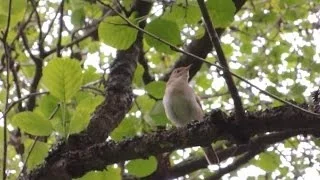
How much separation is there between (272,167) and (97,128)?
0.99m

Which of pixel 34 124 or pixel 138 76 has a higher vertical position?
pixel 138 76

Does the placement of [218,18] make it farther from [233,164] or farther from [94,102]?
[233,164]

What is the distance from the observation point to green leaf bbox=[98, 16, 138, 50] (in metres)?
1.92

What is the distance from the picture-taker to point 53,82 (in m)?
1.70

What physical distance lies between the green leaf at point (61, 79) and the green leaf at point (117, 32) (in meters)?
0.27

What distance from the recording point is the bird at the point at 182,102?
13.9 ft

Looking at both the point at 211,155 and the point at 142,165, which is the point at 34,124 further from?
the point at 211,155

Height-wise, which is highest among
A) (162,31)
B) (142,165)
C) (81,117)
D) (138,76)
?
(138,76)

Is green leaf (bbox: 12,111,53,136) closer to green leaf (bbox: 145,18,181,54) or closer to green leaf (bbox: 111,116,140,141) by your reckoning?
green leaf (bbox: 145,18,181,54)

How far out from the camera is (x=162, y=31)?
1869 millimetres

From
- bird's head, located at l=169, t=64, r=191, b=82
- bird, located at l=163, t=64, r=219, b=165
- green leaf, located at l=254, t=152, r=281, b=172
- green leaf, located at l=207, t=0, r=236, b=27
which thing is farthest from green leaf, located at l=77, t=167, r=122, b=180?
bird's head, located at l=169, t=64, r=191, b=82

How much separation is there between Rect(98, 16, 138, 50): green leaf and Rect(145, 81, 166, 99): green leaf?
0.58 metres

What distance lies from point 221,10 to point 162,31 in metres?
0.21

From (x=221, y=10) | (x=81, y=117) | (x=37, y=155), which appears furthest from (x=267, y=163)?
(x=81, y=117)
